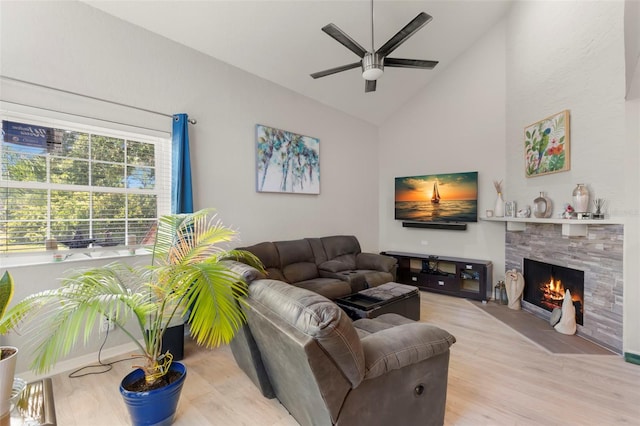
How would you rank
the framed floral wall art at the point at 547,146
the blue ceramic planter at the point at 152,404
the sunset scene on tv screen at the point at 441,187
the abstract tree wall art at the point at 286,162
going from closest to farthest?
the blue ceramic planter at the point at 152,404 < the framed floral wall art at the point at 547,146 < the abstract tree wall art at the point at 286,162 < the sunset scene on tv screen at the point at 441,187

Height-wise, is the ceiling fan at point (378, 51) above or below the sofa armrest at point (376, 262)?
above

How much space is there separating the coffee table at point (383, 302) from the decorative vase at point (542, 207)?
72.6 inches

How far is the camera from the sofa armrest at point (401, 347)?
147 centimetres

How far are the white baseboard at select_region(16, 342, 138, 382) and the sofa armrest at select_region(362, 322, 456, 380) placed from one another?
102 inches

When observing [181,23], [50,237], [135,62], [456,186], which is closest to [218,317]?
[50,237]

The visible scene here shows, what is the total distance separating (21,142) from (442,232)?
5.52 meters

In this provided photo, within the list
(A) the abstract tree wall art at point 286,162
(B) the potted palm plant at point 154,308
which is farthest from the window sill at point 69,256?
(A) the abstract tree wall art at point 286,162

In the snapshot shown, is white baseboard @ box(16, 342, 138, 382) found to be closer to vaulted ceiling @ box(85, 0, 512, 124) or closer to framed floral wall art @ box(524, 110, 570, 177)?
vaulted ceiling @ box(85, 0, 512, 124)

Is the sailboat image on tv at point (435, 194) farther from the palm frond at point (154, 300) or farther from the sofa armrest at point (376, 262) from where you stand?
the palm frond at point (154, 300)

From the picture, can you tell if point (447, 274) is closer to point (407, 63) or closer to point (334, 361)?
point (407, 63)

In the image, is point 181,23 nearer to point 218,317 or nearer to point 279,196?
point 279,196

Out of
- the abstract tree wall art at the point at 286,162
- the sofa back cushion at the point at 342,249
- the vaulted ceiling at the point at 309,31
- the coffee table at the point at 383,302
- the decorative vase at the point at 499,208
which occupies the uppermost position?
the vaulted ceiling at the point at 309,31

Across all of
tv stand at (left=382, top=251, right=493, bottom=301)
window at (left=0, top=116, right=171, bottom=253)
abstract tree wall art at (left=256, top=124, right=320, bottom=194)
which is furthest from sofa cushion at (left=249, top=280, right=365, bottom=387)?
tv stand at (left=382, top=251, right=493, bottom=301)

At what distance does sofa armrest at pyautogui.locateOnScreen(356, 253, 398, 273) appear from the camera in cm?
450
